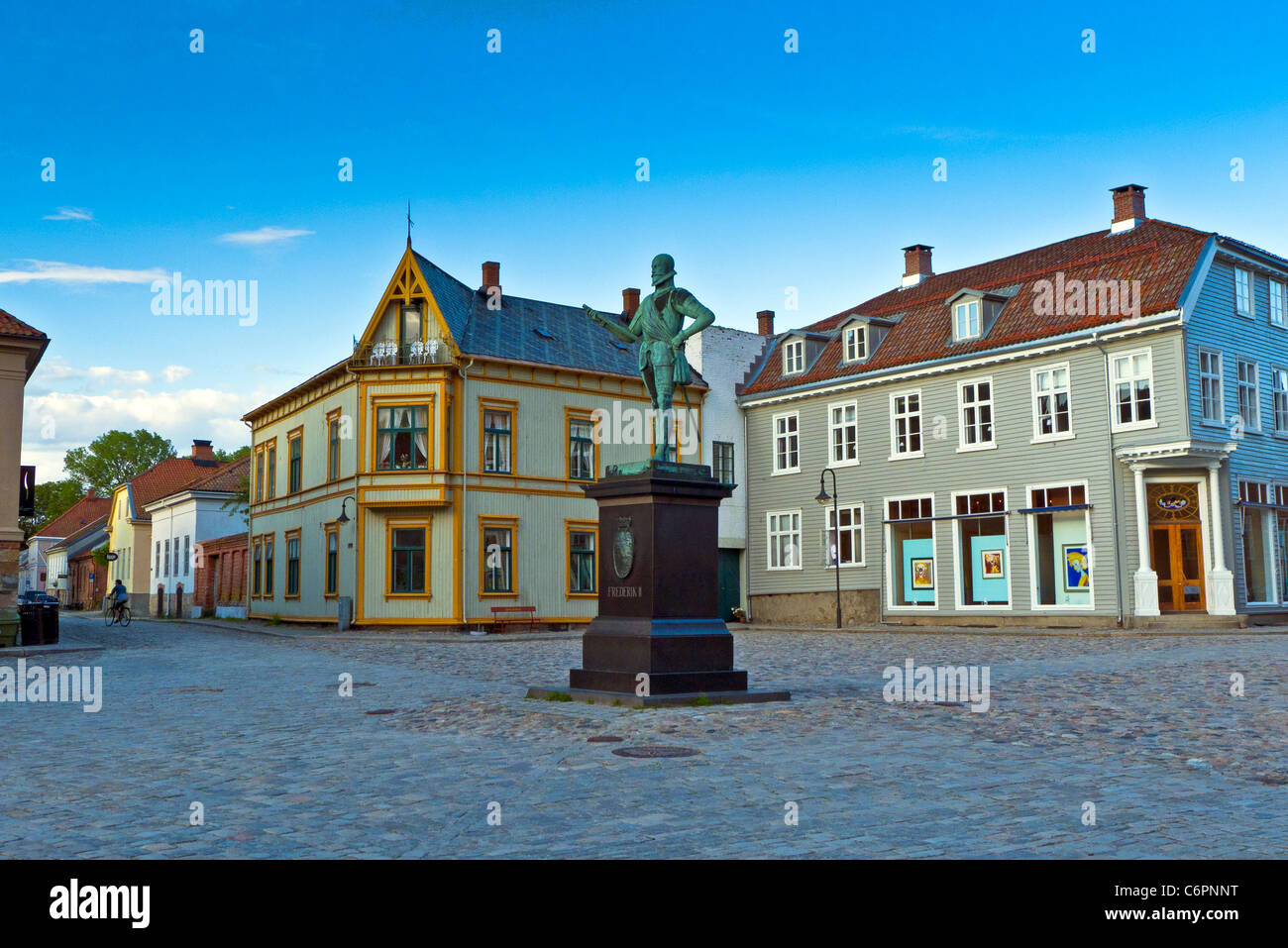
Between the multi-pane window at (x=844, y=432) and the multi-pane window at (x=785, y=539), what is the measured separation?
8.24 ft

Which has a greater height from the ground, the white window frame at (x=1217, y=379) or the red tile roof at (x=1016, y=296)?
the red tile roof at (x=1016, y=296)

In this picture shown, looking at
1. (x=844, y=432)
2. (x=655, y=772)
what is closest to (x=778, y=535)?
(x=844, y=432)

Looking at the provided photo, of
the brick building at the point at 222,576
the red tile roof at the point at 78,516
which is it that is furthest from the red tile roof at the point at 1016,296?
the red tile roof at the point at 78,516

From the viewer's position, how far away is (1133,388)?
90.9 ft

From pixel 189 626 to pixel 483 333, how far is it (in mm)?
15800

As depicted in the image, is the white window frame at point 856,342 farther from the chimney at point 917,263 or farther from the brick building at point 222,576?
the brick building at point 222,576

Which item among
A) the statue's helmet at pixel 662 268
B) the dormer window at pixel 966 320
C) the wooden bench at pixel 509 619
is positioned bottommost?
the wooden bench at pixel 509 619

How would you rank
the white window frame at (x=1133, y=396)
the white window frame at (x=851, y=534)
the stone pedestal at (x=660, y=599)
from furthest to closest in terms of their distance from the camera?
the white window frame at (x=851, y=534) → the white window frame at (x=1133, y=396) → the stone pedestal at (x=660, y=599)

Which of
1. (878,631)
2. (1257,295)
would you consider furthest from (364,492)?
(1257,295)

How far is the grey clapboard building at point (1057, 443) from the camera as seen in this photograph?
27328 mm

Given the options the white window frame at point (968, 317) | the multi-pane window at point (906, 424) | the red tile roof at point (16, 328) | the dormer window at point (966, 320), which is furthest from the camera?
the multi-pane window at point (906, 424)

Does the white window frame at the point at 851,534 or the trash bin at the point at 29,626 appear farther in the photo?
the white window frame at the point at 851,534

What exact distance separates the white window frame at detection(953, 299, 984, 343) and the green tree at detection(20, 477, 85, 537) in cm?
8833
